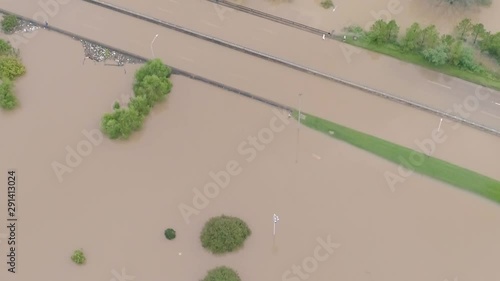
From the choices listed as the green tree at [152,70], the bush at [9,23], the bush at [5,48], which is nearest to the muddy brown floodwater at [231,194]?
the green tree at [152,70]

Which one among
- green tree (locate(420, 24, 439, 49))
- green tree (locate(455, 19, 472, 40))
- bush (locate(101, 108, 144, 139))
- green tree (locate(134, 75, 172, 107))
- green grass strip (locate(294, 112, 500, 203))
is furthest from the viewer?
green tree (locate(455, 19, 472, 40))

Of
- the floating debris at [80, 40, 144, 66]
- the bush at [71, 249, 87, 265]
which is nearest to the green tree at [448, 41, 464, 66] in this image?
the floating debris at [80, 40, 144, 66]

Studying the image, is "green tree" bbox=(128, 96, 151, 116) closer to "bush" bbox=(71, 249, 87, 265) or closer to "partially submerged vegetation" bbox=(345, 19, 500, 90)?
"bush" bbox=(71, 249, 87, 265)

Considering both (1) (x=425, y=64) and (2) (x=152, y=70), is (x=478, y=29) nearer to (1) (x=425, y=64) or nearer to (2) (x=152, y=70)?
(1) (x=425, y=64)

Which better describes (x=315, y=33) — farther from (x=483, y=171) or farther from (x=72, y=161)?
(x=72, y=161)

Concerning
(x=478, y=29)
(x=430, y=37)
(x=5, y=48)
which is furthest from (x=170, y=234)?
(x=478, y=29)

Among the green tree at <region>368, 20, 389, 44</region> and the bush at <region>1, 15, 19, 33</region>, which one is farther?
the bush at <region>1, 15, 19, 33</region>
